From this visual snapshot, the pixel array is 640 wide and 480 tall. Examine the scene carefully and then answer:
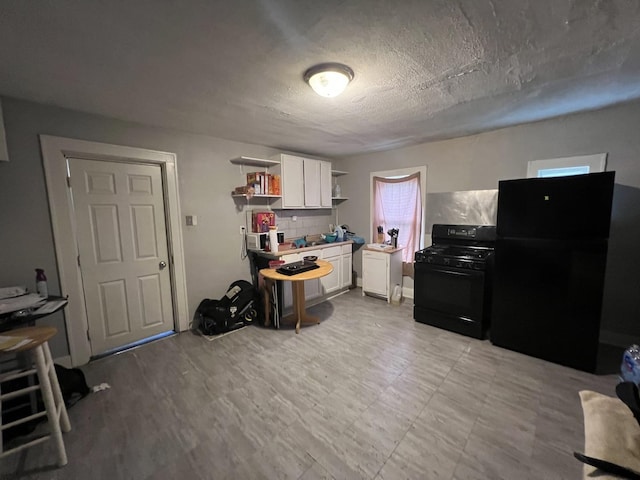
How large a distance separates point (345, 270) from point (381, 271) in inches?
28.1

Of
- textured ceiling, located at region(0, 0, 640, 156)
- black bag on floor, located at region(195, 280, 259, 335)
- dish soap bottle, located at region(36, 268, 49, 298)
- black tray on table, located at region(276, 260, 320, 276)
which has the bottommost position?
black bag on floor, located at region(195, 280, 259, 335)

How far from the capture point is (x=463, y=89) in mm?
2078

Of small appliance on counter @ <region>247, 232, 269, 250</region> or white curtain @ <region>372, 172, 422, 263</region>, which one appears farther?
white curtain @ <region>372, 172, 422, 263</region>

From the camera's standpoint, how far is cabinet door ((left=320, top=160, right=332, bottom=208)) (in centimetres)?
436

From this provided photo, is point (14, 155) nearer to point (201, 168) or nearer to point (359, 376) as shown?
point (201, 168)

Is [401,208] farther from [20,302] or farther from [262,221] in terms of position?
[20,302]

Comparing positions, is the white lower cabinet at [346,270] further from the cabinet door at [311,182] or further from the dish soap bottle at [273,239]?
the dish soap bottle at [273,239]

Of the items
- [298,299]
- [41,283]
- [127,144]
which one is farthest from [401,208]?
[41,283]

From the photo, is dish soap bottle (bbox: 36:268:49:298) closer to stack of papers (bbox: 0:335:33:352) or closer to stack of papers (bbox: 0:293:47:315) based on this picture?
stack of papers (bbox: 0:293:47:315)

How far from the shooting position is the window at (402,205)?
160 inches

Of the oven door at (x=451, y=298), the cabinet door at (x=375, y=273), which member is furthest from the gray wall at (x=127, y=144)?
the oven door at (x=451, y=298)

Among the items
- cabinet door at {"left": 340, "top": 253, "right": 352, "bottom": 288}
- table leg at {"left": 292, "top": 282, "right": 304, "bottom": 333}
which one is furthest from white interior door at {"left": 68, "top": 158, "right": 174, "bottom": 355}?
cabinet door at {"left": 340, "top": 253, "right": 352, "bottom": 288}

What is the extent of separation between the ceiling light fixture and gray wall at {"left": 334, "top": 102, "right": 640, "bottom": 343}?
2498 millimetres

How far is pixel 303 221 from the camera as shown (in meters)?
4.53
